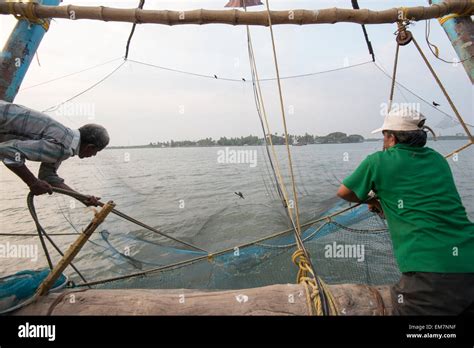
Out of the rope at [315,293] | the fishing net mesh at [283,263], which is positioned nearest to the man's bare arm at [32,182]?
the fishing net mesh at [283,263]

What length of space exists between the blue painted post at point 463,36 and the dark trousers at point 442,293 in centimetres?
268

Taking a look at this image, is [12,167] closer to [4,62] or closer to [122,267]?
[4,62]

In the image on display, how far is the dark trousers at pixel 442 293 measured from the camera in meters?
1.46

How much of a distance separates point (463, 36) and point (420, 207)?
8.75 feet

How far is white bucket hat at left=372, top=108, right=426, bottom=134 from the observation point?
1771 mm

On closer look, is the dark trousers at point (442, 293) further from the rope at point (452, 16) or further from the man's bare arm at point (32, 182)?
the rope at point (452, 16)

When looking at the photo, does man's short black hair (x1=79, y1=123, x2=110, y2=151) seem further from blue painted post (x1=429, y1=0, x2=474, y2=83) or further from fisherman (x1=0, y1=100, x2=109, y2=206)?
blue painted post (x1=429, y1=0, x2=474, y2=83)

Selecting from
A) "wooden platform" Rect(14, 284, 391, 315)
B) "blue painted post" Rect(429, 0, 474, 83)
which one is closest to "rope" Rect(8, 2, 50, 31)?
"wooden platform" Rect(14, 284, 391, 315)

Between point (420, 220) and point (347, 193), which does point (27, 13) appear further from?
point (420, 220)

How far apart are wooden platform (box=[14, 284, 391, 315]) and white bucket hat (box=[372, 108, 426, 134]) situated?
114 cm

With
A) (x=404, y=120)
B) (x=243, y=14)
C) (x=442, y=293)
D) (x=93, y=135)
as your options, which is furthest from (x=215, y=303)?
(x=243, y=14)

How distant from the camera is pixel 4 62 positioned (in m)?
3.00
